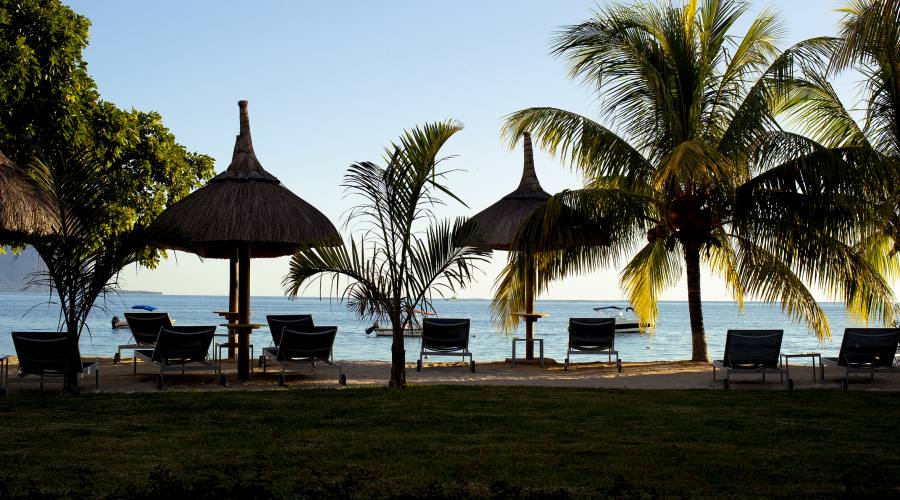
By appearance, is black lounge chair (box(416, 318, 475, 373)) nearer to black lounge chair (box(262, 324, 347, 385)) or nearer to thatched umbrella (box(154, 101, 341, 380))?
black lounge chair (box(262, 324, 347, 385))

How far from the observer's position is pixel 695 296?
44.6 ft

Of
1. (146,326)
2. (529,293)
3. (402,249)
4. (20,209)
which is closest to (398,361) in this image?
(402,249)

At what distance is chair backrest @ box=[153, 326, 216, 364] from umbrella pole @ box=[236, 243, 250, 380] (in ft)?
1.42

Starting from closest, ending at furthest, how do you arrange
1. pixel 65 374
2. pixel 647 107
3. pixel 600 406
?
1. pixel 600 406
2. pixel 65 374
3. pixel 647 107

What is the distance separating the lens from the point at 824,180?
38.4 ft

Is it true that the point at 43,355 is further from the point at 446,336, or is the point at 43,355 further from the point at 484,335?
the point at 484,335

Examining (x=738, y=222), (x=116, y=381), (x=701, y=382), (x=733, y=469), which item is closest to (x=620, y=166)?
(x=738, y=222)

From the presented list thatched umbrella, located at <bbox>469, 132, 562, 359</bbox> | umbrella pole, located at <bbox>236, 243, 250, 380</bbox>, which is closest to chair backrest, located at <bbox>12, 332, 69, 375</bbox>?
umbrella pole, located at <bbox>236, 243, 250, 380</bbox>

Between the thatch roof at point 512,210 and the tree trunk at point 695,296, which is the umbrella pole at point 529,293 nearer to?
the thatch roof at point 512,210

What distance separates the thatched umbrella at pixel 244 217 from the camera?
10234 mm

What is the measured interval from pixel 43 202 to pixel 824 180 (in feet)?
31.6

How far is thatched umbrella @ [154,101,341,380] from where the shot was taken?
1023 cm

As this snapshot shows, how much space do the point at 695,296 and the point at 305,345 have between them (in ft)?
20.5

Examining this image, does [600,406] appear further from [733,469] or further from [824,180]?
[824,180]
